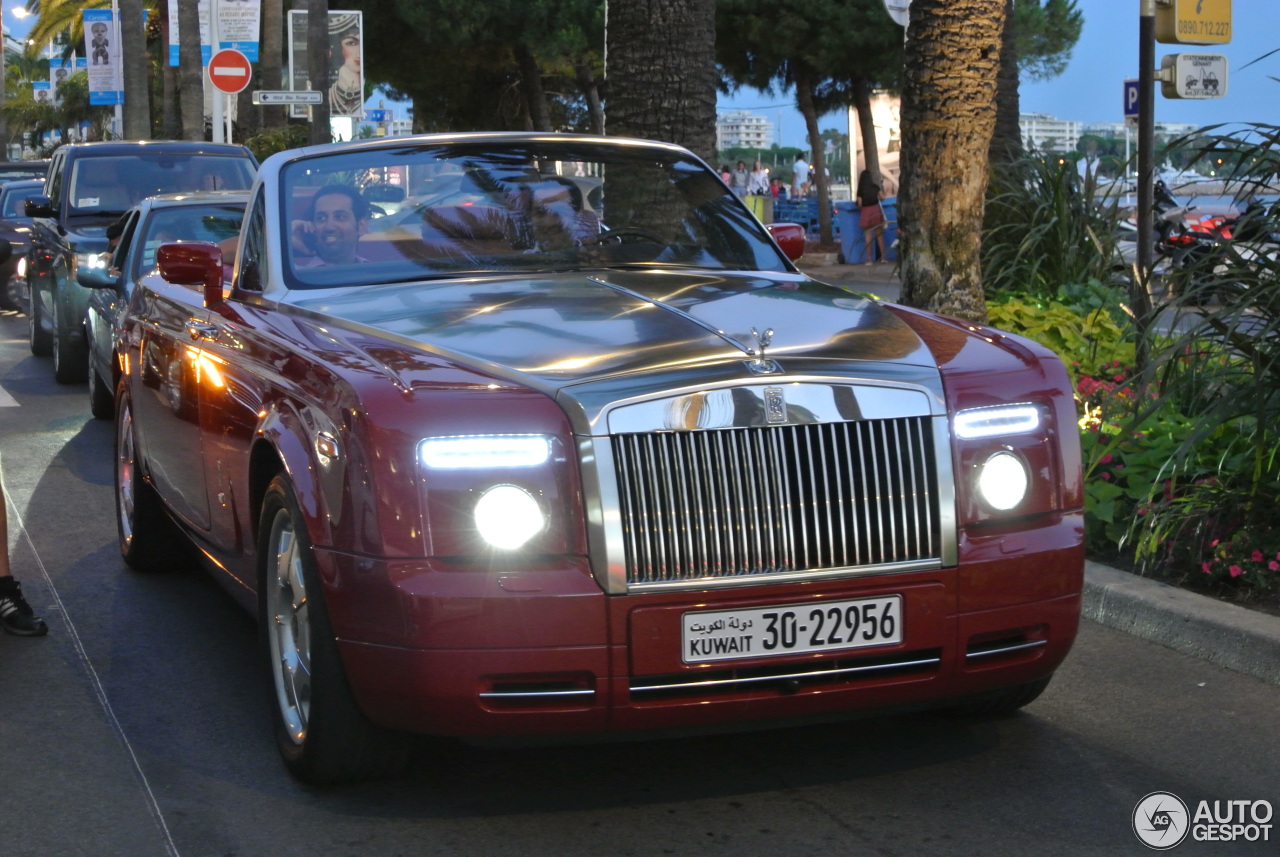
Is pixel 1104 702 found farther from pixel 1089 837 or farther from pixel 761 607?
pixel 761 607

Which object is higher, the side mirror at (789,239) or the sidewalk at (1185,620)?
the side mirror at (789,239)

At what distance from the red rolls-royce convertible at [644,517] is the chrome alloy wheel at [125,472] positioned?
247cm

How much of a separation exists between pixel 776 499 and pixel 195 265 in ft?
8.69

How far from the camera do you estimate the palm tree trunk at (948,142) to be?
32.1 ft

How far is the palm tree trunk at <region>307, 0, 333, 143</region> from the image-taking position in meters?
25.9

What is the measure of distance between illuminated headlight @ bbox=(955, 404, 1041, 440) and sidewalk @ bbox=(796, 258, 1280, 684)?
5.16 feet

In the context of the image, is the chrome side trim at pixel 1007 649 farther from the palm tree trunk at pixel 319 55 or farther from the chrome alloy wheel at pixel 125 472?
the palm tree trunk at pixel 319 55

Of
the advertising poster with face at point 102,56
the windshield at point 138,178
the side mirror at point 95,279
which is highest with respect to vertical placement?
the advertising poster with face at point 102,56

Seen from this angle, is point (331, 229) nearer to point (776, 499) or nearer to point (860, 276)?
point (776, 499)

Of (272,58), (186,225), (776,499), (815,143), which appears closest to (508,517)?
(776,499)

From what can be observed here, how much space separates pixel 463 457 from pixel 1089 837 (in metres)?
1.69

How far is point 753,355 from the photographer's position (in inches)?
163

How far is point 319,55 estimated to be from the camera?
86.6ft

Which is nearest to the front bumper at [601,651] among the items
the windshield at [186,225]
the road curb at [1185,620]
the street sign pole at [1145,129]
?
the road curb at [1185,620]
